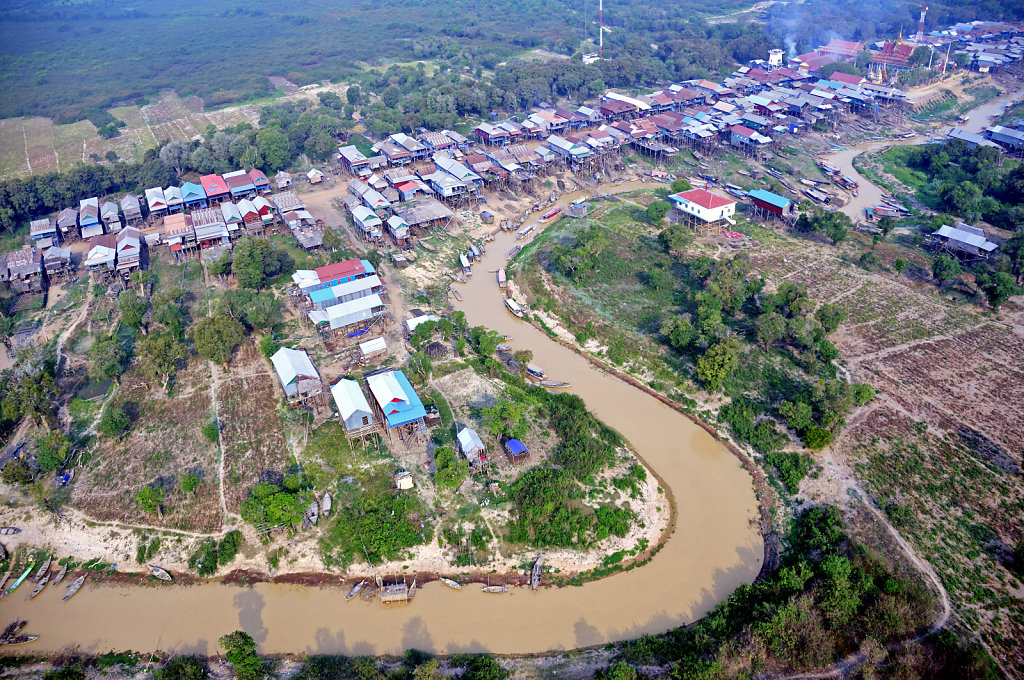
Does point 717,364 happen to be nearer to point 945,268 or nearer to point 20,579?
point 945,268

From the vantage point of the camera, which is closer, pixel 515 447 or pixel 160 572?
pixel 160 572

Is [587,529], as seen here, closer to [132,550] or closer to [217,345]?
[132,550]

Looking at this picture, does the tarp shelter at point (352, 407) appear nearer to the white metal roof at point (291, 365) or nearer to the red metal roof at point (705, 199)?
the white metal roof at point (291, 365)

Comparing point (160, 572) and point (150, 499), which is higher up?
point (150, 499)

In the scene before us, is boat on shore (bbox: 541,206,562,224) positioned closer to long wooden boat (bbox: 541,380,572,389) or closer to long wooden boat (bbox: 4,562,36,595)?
long wooden boat (bbox: 541,380,572,389)

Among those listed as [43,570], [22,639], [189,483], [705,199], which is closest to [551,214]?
[705,199]

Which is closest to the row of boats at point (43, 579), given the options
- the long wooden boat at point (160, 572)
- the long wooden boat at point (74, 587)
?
the long wooden boat at point (74, 587)

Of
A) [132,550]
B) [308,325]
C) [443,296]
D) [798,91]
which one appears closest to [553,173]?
[443,296]
